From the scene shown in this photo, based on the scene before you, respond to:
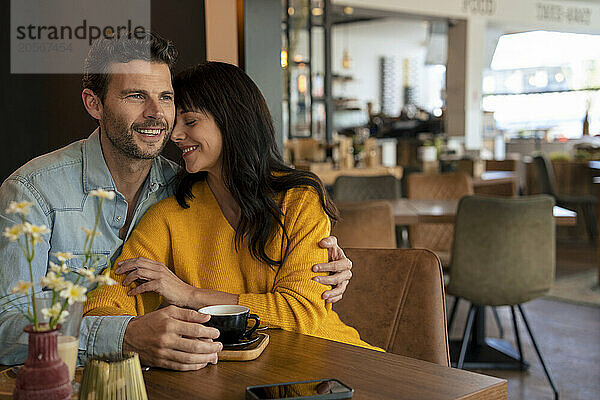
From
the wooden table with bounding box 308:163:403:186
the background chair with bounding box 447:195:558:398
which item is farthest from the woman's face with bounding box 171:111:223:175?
the wooden table with bounding box 308:163:403:186

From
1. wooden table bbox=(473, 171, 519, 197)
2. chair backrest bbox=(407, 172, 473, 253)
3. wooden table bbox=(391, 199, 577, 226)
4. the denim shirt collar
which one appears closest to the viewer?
the denim shirt collar

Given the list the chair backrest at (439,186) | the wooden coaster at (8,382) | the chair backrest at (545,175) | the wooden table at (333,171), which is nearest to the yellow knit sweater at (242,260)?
the wooden coaster at (8,382)

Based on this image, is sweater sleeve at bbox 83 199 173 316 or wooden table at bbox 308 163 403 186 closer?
sweater sleeve at bbox 83 199 173 316

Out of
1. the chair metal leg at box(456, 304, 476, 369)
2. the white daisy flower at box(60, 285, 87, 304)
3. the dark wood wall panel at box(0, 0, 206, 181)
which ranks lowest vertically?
the chair metal leg at box(456, 304, 476, 369)

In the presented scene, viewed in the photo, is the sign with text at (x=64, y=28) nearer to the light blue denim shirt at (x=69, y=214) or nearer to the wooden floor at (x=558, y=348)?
the light blue denim shirt at (x=69, y=214)

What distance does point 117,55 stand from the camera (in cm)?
183

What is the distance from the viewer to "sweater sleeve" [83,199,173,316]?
164 centimetres

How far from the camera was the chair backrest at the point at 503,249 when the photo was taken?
3.37 m

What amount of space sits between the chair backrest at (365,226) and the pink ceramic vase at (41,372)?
2.27 metres

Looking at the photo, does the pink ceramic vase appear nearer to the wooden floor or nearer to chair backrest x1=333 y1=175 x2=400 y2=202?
the wooden floor

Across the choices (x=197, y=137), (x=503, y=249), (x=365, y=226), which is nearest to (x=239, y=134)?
(x=197, y=137)

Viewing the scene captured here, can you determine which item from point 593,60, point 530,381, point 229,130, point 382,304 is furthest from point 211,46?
point 593,60

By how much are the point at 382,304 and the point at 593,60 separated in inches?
601

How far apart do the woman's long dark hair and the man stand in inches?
2.9
